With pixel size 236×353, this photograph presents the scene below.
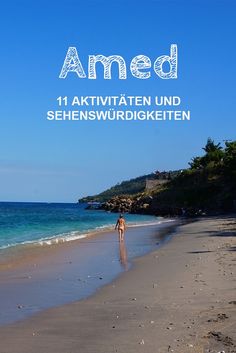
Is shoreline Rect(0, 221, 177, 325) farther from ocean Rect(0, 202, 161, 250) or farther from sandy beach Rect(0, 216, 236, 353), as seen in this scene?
ocean Rect(0, 202, 161, 250)

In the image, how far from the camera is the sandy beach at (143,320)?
27.3ft

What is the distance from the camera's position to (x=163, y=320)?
988 cm

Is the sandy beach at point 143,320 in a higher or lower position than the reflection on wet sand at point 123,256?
lower

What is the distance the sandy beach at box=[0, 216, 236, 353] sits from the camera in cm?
A: 832

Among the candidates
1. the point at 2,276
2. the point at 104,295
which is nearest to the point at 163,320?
the point at 104,295

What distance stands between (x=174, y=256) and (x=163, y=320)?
12424 mm

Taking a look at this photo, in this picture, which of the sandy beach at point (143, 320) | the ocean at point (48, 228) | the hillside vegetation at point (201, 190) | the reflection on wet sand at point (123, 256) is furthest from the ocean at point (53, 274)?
the hillside vegetation at point (201, 190)

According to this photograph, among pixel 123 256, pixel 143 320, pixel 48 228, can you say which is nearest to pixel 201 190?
pixel 48 228

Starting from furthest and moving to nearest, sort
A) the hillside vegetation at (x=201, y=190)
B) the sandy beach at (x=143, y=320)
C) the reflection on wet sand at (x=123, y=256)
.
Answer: the hillside vegetation at (x=201, y=190) < the reflection on wet sand at (x=123, y=256) < the sandy beach at (x=143, y=320)

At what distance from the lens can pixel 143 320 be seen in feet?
32.9

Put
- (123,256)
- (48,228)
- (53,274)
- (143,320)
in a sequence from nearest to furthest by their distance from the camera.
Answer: (143,320)
(53,274)
(123,256)
(48,228)

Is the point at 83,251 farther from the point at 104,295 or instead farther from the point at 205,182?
the point at 205,182

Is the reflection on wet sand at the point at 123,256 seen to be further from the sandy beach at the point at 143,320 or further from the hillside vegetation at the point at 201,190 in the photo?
the hillside vegetation at the point at 201,190

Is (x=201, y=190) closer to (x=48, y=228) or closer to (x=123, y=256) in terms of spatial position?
(x=48, y=228)
